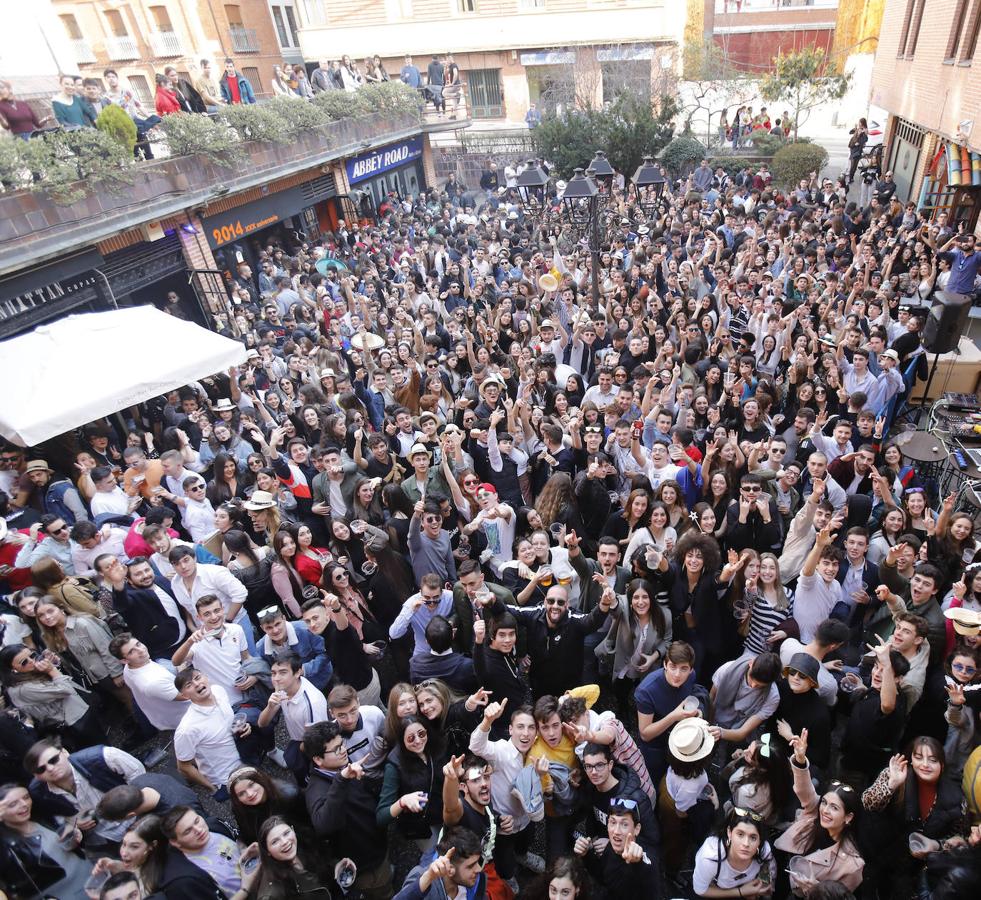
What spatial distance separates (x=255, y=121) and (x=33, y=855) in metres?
13.9

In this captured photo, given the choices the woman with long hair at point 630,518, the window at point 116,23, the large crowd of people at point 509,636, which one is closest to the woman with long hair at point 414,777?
the large crowd of people at point 509,636

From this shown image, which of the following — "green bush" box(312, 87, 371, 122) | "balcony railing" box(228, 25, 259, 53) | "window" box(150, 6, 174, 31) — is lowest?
"green bush" box(312, 87, 371, 122)

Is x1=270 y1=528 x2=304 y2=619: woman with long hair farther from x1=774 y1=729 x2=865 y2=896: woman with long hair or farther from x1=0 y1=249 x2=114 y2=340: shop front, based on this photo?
x1=0 y1=249 x2=114 y2=340: shop front

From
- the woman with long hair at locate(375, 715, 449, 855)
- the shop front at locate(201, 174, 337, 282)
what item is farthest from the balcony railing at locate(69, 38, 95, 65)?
the woman with long hair at locate(375, 715, 449, 855)

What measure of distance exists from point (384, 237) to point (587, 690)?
15171 mm

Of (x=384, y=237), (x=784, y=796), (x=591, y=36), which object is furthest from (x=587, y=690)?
(x=591, y=36)

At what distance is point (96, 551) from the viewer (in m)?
4.99

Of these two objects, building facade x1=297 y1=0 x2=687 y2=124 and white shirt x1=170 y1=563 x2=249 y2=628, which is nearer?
white shirt x1=170 y1=563 x2=249 y2=628

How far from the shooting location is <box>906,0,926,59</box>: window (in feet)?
52.9

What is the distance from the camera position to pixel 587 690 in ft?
11.8

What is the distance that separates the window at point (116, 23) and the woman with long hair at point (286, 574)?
33941 mm

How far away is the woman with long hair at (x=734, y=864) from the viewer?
2.78m

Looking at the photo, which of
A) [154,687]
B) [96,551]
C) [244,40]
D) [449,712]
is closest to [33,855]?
[154,687]

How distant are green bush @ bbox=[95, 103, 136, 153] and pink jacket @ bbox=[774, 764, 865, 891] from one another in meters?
11.7
